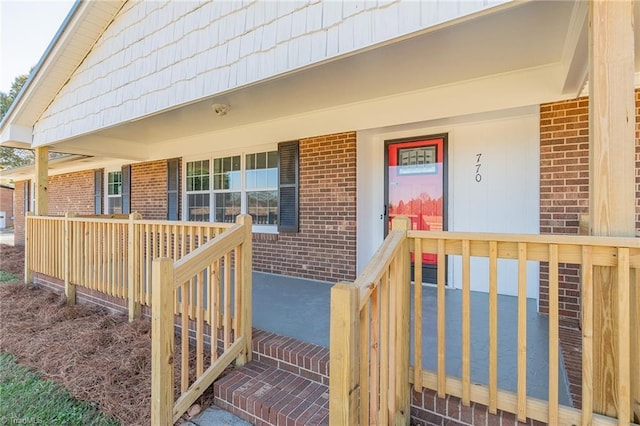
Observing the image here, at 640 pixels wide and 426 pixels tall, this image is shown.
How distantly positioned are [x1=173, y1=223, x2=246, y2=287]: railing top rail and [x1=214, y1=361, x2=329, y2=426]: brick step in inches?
36.1

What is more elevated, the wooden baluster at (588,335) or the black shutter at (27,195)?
the black shutter at (27,195)

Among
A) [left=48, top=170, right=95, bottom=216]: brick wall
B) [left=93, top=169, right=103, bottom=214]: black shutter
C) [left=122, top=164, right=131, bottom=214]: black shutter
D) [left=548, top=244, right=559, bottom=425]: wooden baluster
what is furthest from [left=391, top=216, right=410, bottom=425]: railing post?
[left=48, top=170, right=95, bottom=216]: brick wall

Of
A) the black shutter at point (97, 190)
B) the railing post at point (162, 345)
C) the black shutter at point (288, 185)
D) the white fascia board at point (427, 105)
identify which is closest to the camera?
the railing post at point (162, 345)

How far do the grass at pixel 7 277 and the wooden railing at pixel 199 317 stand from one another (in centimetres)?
621

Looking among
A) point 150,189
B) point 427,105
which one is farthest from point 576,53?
point 150,189

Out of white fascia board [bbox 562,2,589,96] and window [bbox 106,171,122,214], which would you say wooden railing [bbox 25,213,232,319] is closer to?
window [bbox 106,171,122,214]

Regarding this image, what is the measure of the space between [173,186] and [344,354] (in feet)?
21.5

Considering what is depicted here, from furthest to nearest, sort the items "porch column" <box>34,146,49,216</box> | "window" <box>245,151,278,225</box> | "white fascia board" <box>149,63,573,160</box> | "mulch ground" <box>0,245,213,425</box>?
"porch column" <box>34,146,49,216</box> → "window" <box>245,151,278,225</box> → "white fascia board" <box>149,63,573,160</box> → "mulch ground" <box>0,245,213,425</box>

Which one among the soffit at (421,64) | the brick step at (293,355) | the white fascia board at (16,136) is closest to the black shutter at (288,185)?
the soffit at (421,64)

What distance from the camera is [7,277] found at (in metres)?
6.98

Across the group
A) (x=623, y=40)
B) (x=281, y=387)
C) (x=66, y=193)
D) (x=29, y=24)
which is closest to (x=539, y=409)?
(x=281, y=387)

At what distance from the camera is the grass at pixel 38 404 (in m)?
2.44

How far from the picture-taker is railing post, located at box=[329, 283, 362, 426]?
138 cm

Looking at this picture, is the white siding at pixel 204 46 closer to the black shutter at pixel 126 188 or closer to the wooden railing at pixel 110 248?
the wooden railing at pixel 110 248
